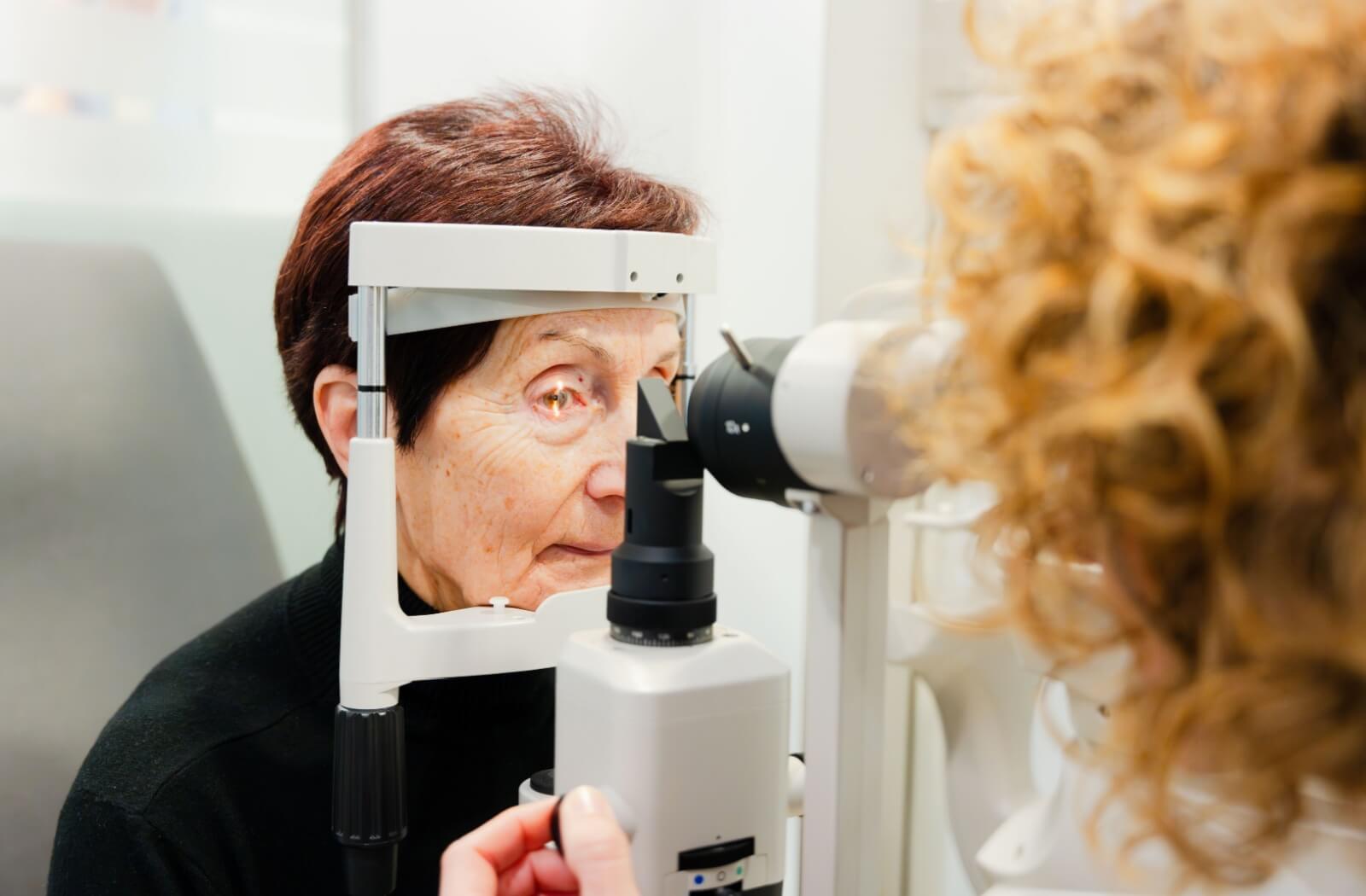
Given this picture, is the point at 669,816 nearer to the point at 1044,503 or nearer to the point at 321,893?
the point at 1044,503

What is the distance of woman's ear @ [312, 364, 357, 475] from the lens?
1.02 meters

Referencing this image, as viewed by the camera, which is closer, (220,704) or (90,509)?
(220,704)

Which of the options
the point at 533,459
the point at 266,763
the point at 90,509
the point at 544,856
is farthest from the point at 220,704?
the point at 90,509

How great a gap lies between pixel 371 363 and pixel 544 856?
1.24ft

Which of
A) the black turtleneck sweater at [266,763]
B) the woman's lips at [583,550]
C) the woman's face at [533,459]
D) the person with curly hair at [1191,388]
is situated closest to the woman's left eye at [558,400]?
the woman's face at [533,459]

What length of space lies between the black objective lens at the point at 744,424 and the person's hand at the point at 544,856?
19 centimetres

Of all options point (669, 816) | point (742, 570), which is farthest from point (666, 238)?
point (742, 570)

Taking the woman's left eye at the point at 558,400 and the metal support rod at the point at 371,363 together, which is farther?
the woman's left eye at the point at 558,400

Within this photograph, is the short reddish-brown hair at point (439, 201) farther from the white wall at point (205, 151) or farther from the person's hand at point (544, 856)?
the white wall at point (205, 151)

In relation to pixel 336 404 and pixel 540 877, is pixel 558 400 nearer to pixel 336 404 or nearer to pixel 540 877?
pixel 336 404

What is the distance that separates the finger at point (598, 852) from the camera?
0.61 metres

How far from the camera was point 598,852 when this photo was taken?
609mm

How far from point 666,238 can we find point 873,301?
203 mm

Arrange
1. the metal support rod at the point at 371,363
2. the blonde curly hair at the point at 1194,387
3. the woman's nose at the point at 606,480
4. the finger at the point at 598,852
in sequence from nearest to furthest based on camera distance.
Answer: the blonde curly hair at the point at 1194,387
the finger at the point at 598,852
the metal support rod at the point at 371,363
the woman's nose at the point at 606,480
